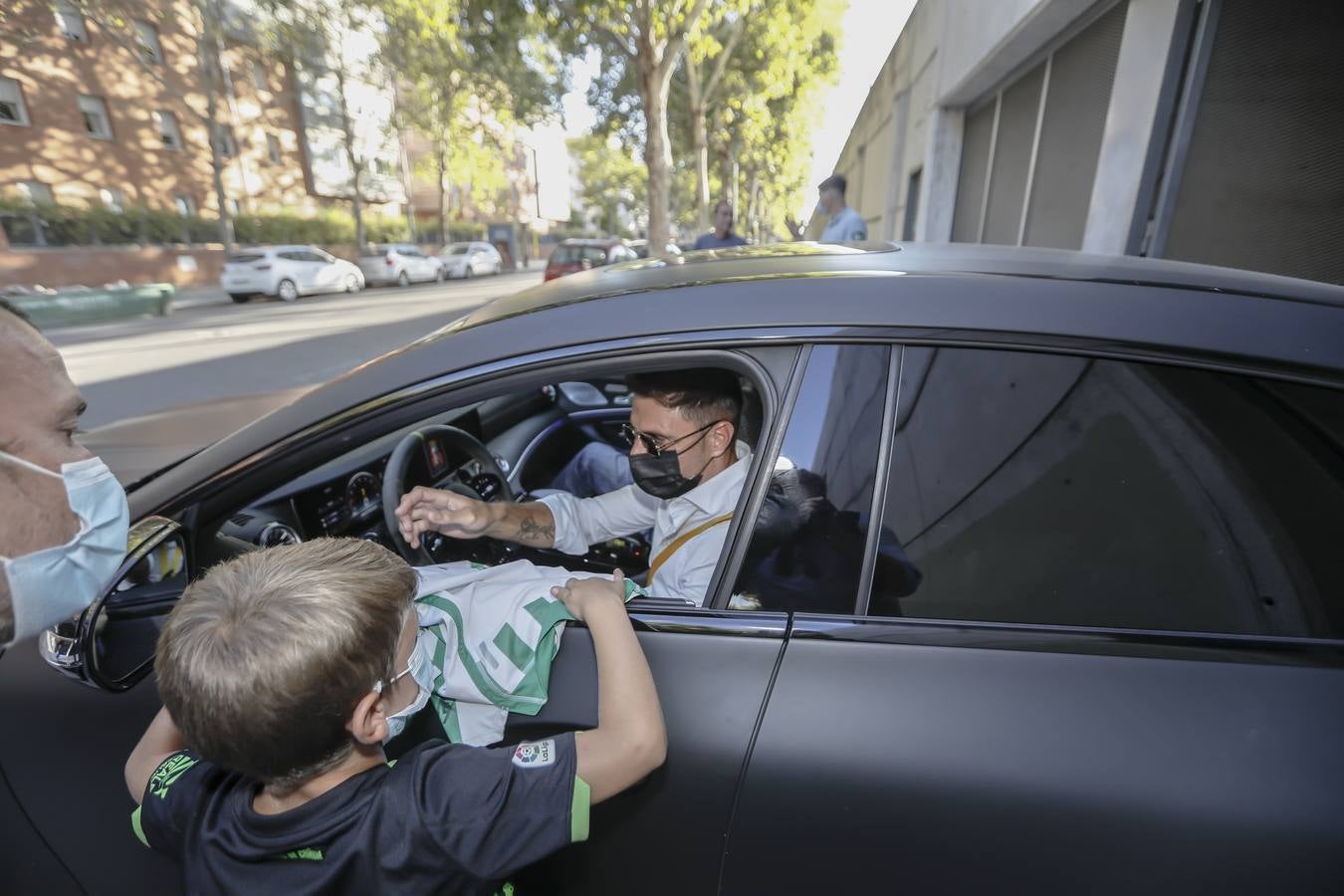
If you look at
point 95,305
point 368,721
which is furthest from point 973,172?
point 95,305

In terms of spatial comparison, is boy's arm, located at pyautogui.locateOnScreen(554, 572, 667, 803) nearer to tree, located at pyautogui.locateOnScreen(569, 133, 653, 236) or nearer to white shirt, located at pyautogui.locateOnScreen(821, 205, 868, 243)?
white shirt, located at pyautogui.locateOnScreen(821, 205, 868, 243)

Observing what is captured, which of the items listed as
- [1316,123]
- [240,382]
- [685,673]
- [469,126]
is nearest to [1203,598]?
[685,673]

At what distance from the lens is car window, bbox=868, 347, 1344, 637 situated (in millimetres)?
1009

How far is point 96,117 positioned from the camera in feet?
69.4

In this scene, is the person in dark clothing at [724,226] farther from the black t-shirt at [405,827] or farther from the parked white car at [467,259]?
the parked white car at [467,259]

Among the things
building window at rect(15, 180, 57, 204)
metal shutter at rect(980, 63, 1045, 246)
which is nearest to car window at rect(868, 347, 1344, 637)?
metal shutter at rect(980, 63, 1045, 246)

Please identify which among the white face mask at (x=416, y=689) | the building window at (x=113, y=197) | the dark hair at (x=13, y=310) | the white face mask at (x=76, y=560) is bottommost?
the white face mask at (x=416, y=689)

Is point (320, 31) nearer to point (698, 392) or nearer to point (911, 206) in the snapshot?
point (911, 206)

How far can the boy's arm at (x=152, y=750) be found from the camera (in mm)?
1100

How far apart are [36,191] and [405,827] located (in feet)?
91.8

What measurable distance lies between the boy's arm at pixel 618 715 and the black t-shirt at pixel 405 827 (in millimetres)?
29

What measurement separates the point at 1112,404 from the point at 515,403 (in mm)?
2368

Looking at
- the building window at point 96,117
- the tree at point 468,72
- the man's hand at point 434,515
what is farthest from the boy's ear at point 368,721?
the building window at point 96,117

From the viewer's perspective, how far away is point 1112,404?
3.40 feet
